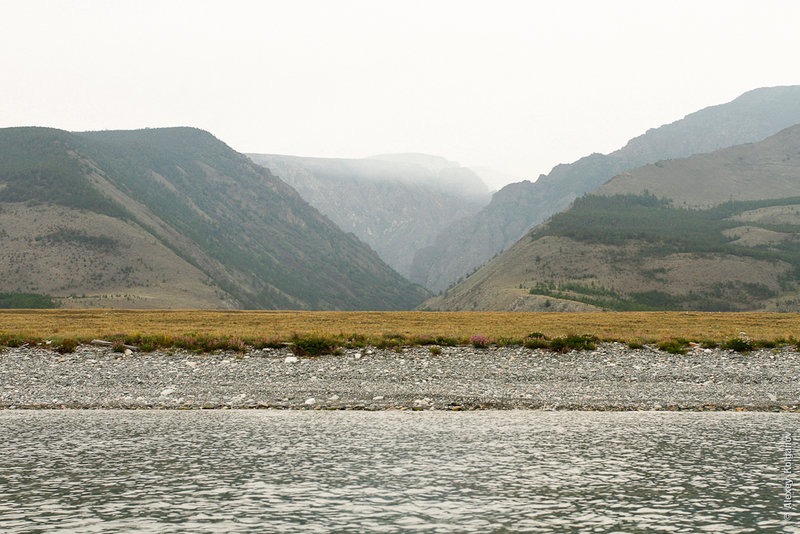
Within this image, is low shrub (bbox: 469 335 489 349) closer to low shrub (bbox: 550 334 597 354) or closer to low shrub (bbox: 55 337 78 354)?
low shrub (bbox: 550 334 597 354)

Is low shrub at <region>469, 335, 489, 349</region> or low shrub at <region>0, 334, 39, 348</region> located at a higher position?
low shrub at <region>0, 334, 39, 348</region>

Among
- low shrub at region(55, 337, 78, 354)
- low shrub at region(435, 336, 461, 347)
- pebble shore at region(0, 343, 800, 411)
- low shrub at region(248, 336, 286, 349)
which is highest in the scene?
low shrub at region(55, 337, 78, 354)

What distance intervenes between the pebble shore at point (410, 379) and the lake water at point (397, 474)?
12.6ft

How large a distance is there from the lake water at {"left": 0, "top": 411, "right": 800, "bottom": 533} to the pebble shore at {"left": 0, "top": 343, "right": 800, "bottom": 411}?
3.83 m

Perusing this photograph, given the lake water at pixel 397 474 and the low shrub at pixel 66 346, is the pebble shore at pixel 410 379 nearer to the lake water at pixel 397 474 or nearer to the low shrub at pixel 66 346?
the low shrub at pixel 66 346

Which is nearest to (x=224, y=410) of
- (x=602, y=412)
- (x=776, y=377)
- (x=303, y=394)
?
(x=303, y=394)

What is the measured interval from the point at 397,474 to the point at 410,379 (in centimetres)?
1694

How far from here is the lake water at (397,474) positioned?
12.9 meters

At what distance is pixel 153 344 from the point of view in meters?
40.7

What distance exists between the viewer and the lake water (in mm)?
12930

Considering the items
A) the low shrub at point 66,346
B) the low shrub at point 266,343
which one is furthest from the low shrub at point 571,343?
the low shrub at point 66,346

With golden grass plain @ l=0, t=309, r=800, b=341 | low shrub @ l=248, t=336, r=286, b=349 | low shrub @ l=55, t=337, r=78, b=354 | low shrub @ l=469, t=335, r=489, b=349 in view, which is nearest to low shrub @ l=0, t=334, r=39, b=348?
golden grass plain @ l=0, t=309, r=800, b=341

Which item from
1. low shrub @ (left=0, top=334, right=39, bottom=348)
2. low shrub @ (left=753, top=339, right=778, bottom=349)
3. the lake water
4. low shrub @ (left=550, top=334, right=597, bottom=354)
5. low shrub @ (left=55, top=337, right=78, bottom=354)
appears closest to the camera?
the lake water

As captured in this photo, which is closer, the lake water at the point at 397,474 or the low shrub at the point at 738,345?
the lake water at the point at 397,474
